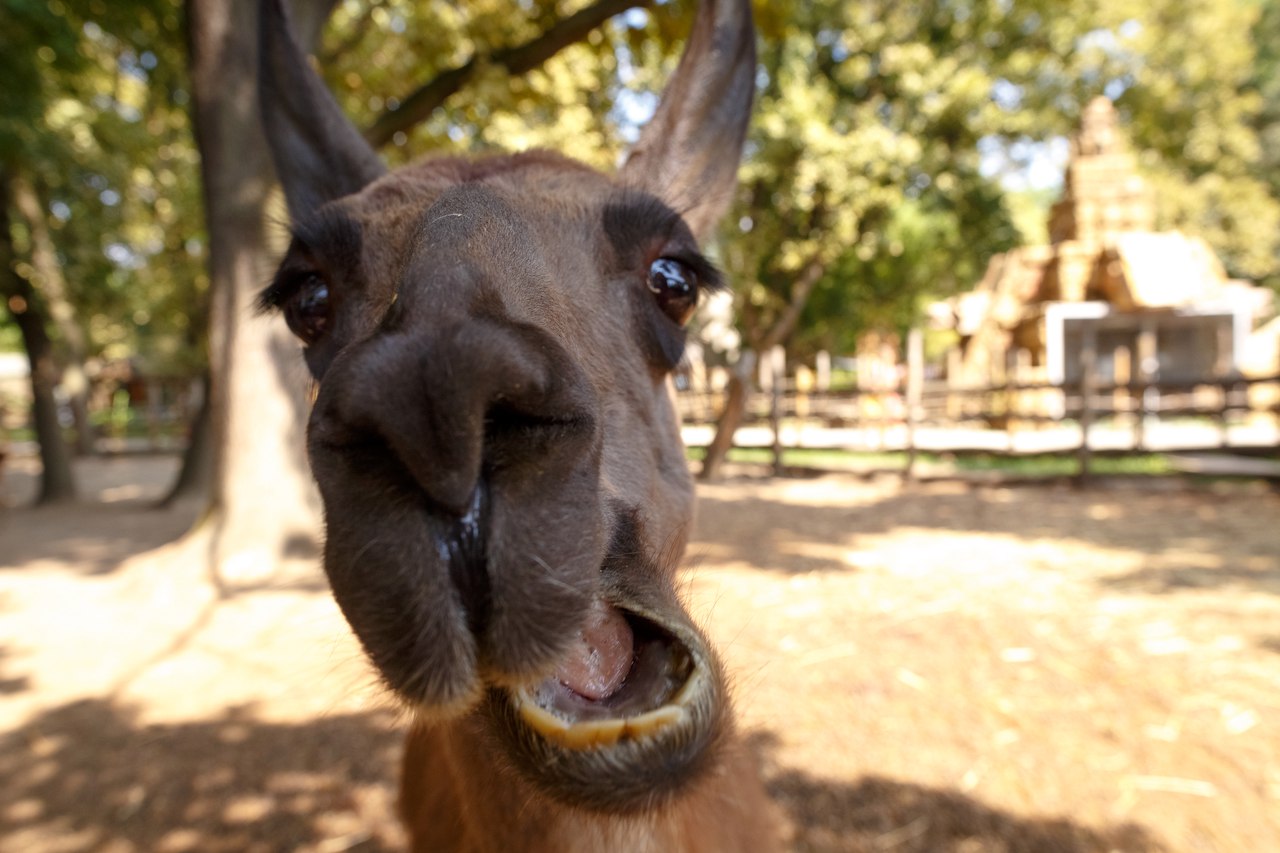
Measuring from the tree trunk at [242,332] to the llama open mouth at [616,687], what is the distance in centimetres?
658

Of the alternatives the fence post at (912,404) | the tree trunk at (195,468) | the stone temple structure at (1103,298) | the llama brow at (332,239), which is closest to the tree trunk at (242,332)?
the llama brow at (332,239)

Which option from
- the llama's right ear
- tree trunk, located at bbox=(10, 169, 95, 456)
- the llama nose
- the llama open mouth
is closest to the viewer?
the llama nose

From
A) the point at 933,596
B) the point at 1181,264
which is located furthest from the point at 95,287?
the point at 1181,264

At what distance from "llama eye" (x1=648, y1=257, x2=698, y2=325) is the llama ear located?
2.29 feet

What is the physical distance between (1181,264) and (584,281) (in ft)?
91.3

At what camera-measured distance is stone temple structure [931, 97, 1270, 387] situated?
77.2 feet

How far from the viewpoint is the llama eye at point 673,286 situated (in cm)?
201

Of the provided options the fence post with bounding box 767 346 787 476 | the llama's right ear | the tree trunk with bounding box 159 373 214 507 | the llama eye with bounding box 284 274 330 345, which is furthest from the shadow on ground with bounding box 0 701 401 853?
the fence post with bounding box 767 346 787 476

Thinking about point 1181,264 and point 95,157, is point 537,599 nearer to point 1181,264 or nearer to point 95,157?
point 95,157

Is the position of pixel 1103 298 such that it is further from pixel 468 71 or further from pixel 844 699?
pixel 844 699

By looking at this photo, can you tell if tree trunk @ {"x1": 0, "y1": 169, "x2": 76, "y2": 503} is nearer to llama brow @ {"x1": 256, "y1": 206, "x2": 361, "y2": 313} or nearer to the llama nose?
llama brow @ {"x1": 256, "y1": 206, "x2": 361, "y2": 313}

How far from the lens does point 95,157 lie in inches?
580

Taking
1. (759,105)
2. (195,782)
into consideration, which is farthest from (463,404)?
(759,105)

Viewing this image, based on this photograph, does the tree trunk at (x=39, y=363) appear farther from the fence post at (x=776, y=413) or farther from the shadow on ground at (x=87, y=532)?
the fence post at (x=776, y=413)
